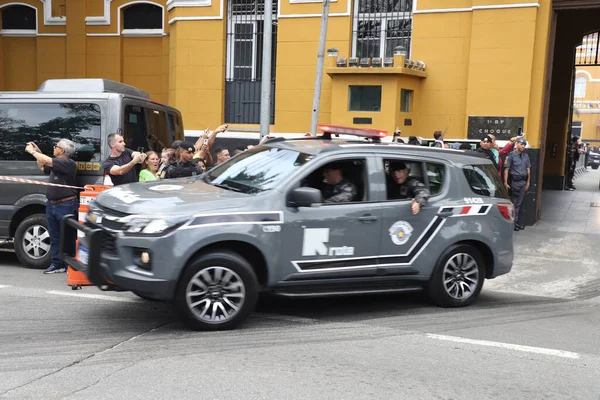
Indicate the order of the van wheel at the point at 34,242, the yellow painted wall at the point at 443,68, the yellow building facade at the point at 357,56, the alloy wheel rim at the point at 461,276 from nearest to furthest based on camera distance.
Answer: the alloy wheel rim at the point at 461,276, the van wheel at the point at 34,242, the yellow building facade at the point at 357,56, the yellow painted wall at the point at 443,68

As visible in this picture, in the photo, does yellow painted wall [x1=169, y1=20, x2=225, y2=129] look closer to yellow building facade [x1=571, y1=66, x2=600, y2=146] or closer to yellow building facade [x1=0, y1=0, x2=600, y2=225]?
yellow building facade [x1=0, y1=0, x2=600, y2=225]

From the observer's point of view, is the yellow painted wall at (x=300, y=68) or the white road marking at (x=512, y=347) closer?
the white road marking at (x=512, y=347)

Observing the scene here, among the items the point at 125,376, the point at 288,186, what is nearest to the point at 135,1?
the point at 288,186

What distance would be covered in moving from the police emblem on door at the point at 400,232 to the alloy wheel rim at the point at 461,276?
64 centimetres

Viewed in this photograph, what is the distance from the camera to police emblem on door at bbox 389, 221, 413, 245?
22.4 feet

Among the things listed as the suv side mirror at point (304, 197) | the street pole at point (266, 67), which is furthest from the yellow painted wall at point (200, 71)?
the suv side mirror at point (304, 197)

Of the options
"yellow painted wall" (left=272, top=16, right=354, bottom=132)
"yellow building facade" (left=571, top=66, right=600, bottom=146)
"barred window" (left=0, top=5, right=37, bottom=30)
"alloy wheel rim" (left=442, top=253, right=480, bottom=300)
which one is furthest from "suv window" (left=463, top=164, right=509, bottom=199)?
"yellow building facade" (left=571, top=66, right=600, bottom=146)

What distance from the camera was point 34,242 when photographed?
8.84 m

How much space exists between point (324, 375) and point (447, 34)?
34.3ft

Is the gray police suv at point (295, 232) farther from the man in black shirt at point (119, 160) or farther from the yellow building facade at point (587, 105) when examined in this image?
the yellow building facade at point (587, 105)

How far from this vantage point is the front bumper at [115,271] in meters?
5.72

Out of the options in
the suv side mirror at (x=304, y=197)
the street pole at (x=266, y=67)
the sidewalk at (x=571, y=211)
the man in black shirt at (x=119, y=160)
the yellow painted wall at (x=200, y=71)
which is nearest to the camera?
the suv side mirror at (x=304, y=197)

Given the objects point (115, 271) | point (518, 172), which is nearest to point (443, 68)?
point (518, 172)

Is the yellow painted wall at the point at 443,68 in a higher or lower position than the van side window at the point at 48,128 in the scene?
higher
